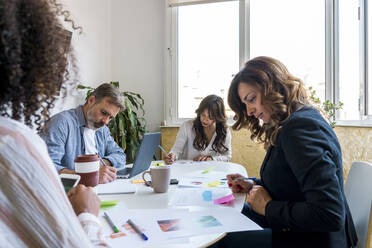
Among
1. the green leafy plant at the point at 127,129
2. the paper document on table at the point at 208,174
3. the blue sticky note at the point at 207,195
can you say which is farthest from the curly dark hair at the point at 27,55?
the green leafy plant at the point at 127,129

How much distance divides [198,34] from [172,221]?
2.96 m

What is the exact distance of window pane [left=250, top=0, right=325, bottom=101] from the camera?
2996 millimetres

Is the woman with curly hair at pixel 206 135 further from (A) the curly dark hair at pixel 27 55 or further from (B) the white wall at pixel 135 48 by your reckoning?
(A) the curly dark hair at pixel 27 55

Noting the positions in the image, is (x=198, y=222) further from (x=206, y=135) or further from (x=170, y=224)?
(x=206, y=135)

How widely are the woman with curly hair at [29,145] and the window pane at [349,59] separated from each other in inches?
109

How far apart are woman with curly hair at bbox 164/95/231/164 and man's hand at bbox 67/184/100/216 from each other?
1.73m

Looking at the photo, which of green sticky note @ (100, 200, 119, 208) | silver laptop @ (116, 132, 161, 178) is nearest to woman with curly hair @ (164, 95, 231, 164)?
silver laptop @ (116, 132, 161, 178)

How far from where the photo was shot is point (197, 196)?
1104 mm

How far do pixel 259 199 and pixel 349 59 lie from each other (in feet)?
7.77

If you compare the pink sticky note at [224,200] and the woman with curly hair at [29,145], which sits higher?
the woman with curly hair at [29,145]

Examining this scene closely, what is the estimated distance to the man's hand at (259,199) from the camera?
40.1 inches

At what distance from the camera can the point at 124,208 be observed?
0.94 m

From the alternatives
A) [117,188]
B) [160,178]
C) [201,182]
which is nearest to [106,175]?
[117,188]

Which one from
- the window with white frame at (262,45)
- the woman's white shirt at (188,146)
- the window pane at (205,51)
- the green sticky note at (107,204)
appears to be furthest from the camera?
the window pane at (205,51)
